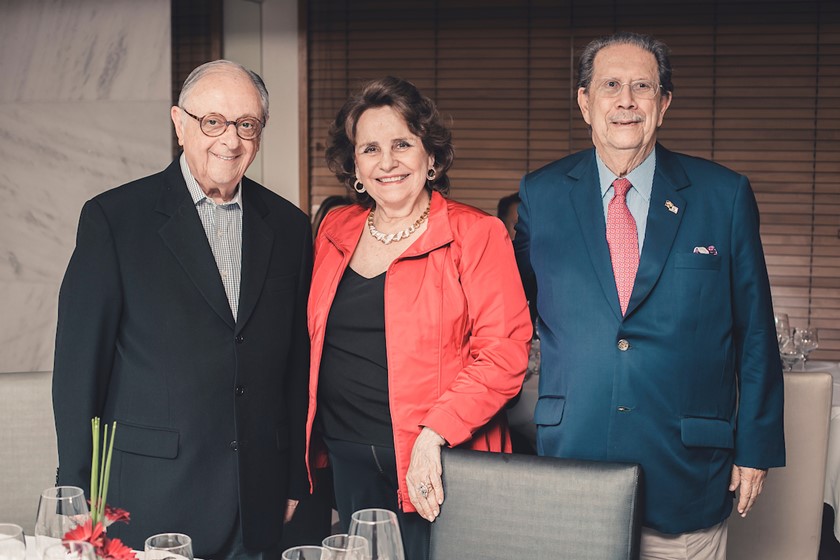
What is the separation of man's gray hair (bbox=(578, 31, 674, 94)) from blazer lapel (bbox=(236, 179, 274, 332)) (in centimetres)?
81

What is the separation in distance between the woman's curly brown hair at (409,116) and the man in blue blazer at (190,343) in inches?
9.4

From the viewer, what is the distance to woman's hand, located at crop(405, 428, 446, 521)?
1880 mm

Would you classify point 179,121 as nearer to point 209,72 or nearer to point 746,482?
point 209,72

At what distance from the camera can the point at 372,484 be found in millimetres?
2131

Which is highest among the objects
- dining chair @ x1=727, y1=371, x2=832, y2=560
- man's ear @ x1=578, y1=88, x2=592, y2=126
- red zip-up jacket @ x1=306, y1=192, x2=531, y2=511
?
A: man's ear @ x1=578, y1=88, x2=592, y2=126

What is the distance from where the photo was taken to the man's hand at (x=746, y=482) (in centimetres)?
202

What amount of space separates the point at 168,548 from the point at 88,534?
116 mm

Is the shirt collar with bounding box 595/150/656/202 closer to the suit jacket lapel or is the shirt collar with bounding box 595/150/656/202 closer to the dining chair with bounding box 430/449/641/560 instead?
the dining chair with bounding box 430/449/641/560

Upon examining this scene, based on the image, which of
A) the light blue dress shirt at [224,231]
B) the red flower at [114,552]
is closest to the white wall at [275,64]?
the light blue dress shirt at [224,231]

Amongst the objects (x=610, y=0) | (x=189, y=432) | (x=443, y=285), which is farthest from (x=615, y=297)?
(x=610, y=0)

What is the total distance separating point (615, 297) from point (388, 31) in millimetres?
3546

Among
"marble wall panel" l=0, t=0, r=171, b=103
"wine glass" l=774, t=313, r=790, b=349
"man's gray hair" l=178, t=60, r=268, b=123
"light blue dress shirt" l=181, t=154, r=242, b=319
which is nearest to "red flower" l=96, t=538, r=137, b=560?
"light blue dress shirt" l=181, t=154, r=242, b=319

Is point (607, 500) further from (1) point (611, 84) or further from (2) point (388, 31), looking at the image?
→ (2) point (388, 31)

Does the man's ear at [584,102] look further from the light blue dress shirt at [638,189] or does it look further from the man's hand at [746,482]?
the man's hand at [746,482]
